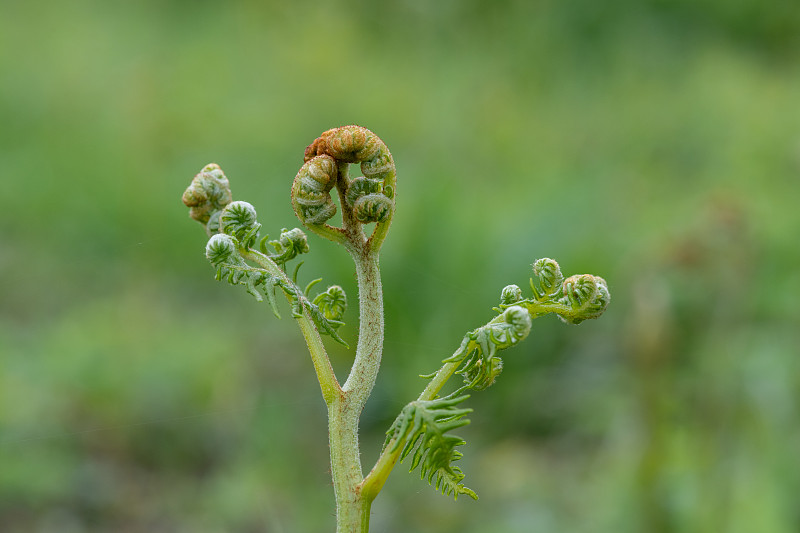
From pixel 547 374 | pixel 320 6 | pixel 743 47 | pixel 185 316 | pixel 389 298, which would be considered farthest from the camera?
pixel 320 6

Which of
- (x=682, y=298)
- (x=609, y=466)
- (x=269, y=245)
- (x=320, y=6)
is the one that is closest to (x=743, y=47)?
(x=320, y=6)

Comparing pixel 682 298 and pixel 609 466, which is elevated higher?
pixel 682 298

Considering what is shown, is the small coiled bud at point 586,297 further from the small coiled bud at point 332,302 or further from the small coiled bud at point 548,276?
the small coiled bud at point 332,302

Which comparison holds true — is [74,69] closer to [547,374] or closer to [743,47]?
[547,374]

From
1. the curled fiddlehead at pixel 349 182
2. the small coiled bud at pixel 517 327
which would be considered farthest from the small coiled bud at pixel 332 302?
the small coiled bud at pixel 517 327

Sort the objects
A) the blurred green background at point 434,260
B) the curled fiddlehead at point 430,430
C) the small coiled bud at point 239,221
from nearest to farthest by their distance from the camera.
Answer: the curled fiddlehead at point 430,430, the small coiled bud at point 239,221, the blurred green background at point 434,260

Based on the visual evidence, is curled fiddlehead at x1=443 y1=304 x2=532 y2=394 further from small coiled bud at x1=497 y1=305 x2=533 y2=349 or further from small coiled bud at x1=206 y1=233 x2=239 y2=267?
small coiled bud at x1=206 y1=233 x2=239 y2=267

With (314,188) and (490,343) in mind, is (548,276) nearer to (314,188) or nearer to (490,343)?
(490,343)
